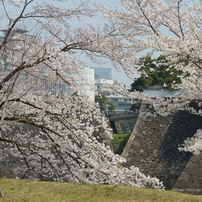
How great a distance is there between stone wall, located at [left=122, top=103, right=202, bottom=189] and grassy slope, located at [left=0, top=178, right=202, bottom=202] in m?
12.7

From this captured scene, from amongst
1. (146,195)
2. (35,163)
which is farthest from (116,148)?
(146,195)

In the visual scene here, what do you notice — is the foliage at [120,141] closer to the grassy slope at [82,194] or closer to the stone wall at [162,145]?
the stone wall at [162,145]

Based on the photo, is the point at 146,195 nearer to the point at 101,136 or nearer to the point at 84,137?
the point at 84,137

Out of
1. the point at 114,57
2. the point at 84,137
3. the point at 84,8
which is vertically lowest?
the point at 84,137

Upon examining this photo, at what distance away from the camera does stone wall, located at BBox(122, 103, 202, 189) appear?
2030cm

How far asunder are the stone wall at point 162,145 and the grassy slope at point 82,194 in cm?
1268

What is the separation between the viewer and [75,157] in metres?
9.30

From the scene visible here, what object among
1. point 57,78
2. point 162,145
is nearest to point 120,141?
point 162,145

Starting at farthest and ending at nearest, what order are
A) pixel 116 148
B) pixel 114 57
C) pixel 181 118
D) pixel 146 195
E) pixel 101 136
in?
pixel 116 148 < pixel 101 136 < pixel 181 118 < pixel 114 57 < pixel 146 195

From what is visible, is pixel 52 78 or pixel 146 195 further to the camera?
pixel 52 78

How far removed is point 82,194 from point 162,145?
14821 mm

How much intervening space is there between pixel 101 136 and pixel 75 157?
47.6 feet

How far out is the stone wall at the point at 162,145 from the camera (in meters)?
20.3

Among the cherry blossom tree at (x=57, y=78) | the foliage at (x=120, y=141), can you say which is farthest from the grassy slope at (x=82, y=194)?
the foliage at (x=120, y=141)
